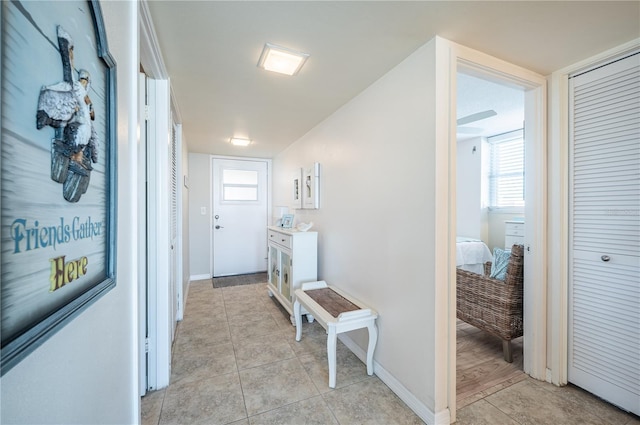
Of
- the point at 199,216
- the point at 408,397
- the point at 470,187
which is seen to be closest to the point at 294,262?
the point at 408,397

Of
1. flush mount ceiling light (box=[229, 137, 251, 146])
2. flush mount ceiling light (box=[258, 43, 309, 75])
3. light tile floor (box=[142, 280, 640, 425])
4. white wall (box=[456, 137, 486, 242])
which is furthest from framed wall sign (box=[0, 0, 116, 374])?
white wall (box=[456, 137, 486, 242])

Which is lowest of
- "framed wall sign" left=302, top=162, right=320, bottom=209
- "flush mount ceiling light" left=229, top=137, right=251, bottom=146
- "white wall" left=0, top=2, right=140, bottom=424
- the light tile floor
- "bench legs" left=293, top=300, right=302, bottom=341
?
the light tile floor

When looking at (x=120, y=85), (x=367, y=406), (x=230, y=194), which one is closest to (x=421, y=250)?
(x=367, y=406)

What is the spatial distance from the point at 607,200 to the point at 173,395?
3063 millimetres

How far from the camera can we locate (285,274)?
3.06 meters

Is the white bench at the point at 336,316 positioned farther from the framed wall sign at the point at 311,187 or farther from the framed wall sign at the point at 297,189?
the framed wall sign at the point at 297,189

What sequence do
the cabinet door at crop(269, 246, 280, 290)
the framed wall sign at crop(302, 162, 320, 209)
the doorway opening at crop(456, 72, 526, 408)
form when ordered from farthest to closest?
the cabinet door at crop(269, 246, 280, 290)
the framed wall sign at crop(302, 162, 320, 209)
the doorway opening at crop(456, 72, 526, 408)

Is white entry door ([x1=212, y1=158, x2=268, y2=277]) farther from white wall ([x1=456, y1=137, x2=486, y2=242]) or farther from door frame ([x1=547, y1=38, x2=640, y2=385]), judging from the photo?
door frame ([x1=547, y1=38, x2=640, y2=385])

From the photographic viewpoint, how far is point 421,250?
1.61 metres

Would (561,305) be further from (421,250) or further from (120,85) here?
(120,85)

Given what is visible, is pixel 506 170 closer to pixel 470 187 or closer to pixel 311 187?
pixel 470 187

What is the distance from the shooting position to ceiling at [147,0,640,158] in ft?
4.21

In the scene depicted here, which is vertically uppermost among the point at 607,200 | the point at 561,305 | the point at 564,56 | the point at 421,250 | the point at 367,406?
the point at 564,56

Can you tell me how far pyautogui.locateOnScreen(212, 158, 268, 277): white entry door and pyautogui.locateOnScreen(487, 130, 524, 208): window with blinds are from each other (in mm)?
4046
